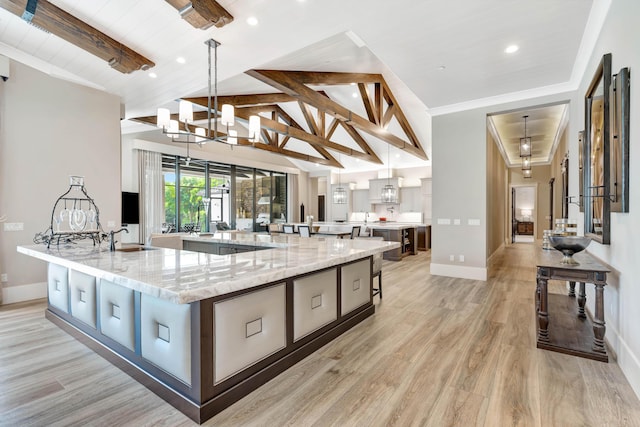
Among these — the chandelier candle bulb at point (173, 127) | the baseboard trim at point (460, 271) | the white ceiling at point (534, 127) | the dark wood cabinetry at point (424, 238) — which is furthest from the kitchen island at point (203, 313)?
the dark wood cabinetry at point (424, 238)

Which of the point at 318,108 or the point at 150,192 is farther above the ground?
the point at 318,108

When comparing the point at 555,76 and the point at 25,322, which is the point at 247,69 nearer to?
the point at 25,322

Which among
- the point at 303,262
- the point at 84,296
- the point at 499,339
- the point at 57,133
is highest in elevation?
the point at 57,133

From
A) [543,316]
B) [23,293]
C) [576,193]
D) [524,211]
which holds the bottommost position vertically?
[23,293]

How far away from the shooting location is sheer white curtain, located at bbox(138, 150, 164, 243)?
7.52 meters

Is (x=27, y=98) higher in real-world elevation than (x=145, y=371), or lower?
Result: higher

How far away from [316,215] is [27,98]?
10.6 m

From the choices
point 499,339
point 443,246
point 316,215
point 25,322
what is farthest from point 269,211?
point 499,339

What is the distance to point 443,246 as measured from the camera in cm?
552

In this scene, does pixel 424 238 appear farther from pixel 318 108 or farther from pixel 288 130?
pixel 318 108

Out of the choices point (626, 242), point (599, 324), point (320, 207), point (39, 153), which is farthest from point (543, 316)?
point (320, 207)

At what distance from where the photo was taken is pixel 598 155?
8.98ft

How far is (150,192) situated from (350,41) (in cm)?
611

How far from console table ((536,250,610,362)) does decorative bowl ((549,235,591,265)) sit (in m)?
0.08
